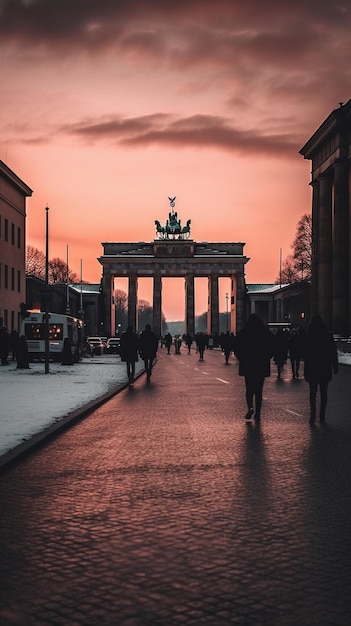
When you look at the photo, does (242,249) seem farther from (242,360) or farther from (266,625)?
(266,625)

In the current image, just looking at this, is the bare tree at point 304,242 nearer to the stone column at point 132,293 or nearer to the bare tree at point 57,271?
the stone column at point 132,293

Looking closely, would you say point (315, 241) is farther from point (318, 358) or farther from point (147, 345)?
point (318, 358)

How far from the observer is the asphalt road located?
4.81 meters

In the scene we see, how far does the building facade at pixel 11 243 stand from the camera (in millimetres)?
64750

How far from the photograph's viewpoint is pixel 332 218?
7119 centimetres

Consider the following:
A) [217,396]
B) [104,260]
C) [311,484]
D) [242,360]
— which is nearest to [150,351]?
[217,396]

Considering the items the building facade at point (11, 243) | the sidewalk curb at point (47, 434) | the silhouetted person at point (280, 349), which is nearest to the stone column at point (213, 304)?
the building facade at point (11, 243)

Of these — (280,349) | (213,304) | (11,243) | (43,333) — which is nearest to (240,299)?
(213,304)

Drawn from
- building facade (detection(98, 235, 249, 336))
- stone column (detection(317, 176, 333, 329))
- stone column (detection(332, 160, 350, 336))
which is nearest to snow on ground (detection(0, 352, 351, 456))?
stone column (detection(332, 160, 350, 336))

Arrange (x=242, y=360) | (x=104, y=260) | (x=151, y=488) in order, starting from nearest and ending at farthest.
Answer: (x=151, y=488), (x=242, y=360), (x=104, y=260)

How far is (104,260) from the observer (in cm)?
13538

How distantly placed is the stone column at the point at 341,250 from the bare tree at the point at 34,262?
3165 inches

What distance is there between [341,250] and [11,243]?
24.5 metres

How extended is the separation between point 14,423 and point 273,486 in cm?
622
